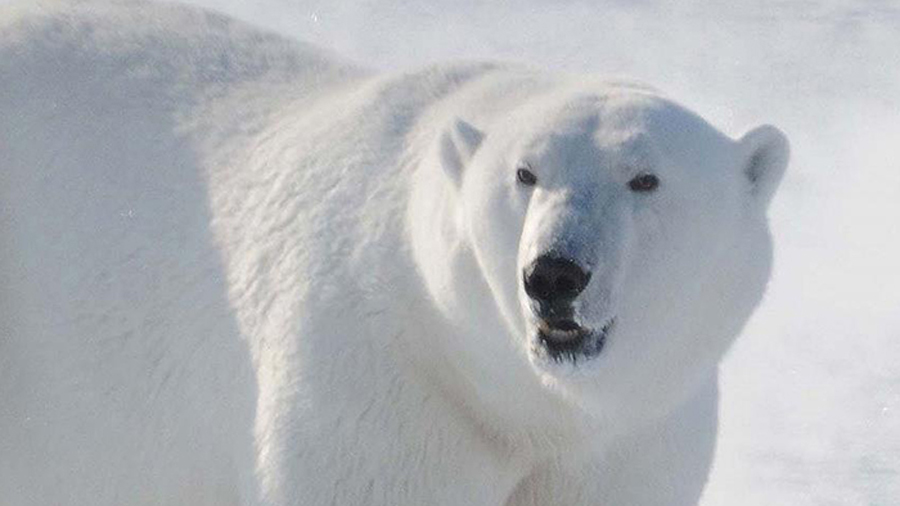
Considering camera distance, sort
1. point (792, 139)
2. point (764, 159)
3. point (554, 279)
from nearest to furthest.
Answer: point (554, 279), point (764, 159), point (792, 139)

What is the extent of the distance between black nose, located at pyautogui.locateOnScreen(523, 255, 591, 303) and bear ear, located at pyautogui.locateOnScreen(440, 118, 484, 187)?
43cm

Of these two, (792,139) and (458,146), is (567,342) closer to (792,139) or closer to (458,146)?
(458,146)

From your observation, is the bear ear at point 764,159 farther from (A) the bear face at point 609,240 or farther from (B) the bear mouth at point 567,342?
(B) the bear mouth at point 567,342

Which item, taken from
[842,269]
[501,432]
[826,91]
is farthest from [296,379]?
[826,91]

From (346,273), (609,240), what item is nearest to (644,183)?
(609,240)

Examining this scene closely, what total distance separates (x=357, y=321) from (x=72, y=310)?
0.69m

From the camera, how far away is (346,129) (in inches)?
177

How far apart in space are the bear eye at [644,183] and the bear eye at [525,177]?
0.17 metres

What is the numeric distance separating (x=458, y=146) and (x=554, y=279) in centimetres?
48

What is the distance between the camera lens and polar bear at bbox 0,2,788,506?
13.0ft

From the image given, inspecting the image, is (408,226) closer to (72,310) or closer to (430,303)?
(430,303)

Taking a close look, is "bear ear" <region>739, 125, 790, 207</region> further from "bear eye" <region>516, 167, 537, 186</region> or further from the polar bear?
"bear eye" <region>516, 167, 537, 186</region>

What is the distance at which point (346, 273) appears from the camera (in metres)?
4.29

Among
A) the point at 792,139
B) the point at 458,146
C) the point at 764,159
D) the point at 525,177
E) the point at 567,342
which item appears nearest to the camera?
the point at 567,342
